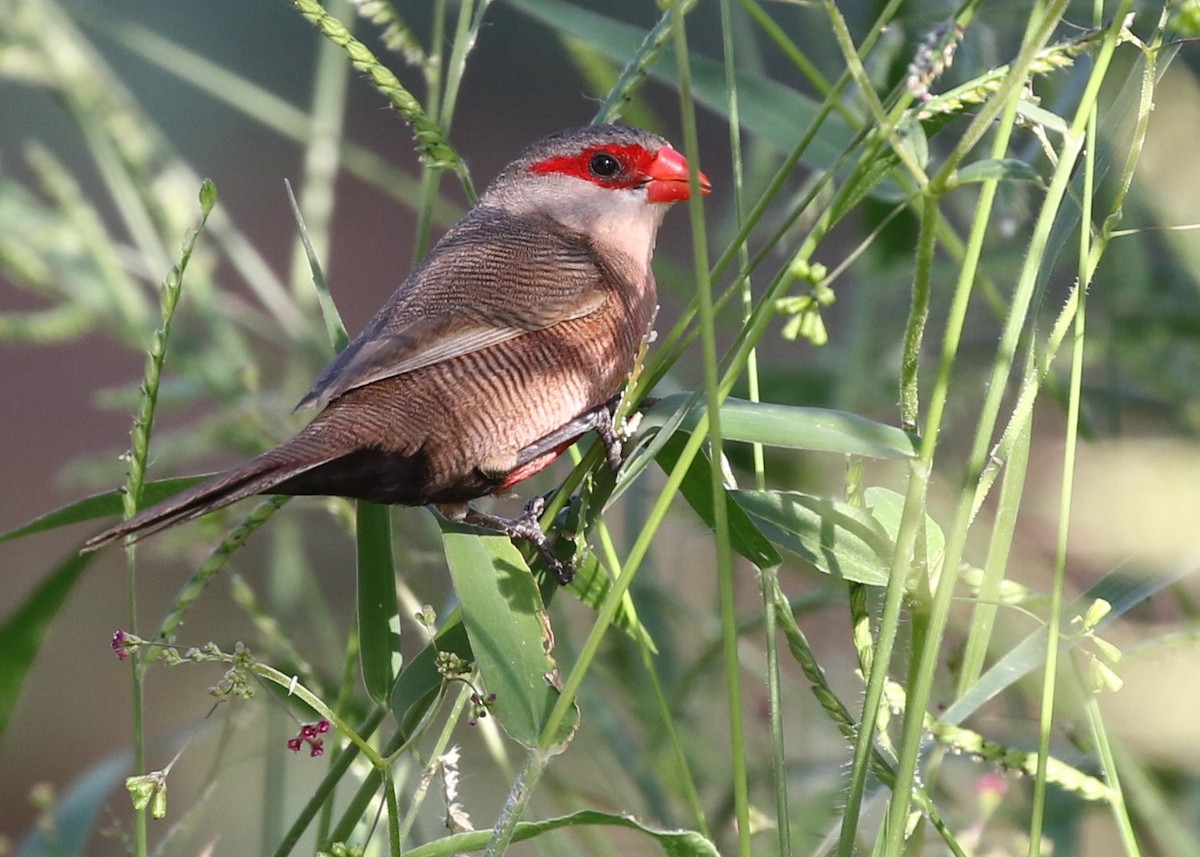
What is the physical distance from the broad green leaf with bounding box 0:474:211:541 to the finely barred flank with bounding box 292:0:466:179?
467 mm

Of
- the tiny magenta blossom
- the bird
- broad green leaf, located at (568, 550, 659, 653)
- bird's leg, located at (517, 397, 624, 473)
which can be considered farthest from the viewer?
bird's leg, located at (517, 397, 624, 473)

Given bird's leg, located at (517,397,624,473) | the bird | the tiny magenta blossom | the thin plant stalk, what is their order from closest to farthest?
1. the thin plant stalk
2. the tiny magenta blossom
3. the bird
4. bird's leg, located at (517,397,624,473)

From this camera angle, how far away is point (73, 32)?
2.66 meters

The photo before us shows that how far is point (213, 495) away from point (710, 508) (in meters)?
0.53

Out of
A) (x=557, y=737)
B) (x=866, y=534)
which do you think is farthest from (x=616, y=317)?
(x=557, y=737)

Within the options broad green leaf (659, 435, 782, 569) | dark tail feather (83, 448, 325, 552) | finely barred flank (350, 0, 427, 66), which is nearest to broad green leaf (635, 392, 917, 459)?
broad green leaf (659, 435, 782, 569)

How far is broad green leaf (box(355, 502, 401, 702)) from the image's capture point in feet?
5.05

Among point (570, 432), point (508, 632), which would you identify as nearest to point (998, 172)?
point (508, 632)

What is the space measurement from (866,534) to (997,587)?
203mm

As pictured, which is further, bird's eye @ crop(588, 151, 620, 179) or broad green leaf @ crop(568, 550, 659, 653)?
bird's eye @ crop(588, 151, 620, 179)

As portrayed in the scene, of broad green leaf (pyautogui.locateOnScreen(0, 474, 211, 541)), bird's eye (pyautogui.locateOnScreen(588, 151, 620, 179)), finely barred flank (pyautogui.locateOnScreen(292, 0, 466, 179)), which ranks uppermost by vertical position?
bird's eye (pyautogui.locateOnScreen(588, 151, 620, 179))

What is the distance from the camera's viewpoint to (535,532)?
5.54 ft

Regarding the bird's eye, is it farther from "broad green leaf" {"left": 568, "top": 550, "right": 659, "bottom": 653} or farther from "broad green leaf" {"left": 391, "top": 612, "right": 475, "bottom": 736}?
"broad green leaf" {"left": 391, "top": 612, "right": 475, "bottom": 736}

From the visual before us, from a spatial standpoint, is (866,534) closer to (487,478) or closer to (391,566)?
(391,566)
